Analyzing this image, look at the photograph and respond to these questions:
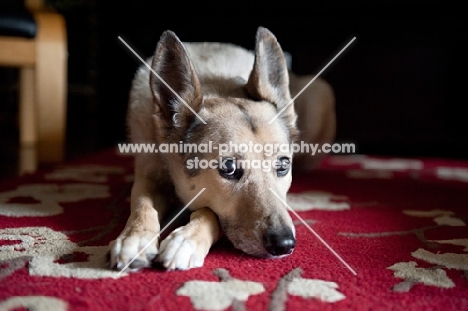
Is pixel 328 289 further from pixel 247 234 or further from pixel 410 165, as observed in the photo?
pixel 410 165

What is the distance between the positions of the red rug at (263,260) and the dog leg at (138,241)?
0.03 metres

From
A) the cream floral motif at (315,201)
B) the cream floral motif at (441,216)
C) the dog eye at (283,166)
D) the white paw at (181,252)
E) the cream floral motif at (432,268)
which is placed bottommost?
the cream floral motif at (315,201)

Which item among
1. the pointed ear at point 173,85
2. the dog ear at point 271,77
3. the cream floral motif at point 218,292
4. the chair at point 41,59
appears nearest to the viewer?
the cream floral motif at point 218,292

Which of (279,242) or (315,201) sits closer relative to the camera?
(279,242)

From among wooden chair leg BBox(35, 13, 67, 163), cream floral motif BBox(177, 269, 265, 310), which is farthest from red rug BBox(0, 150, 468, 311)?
Result: wooden chair leg BBox(35, 13, 67, 163)

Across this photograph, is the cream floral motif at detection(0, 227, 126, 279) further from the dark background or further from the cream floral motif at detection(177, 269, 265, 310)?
the dark background

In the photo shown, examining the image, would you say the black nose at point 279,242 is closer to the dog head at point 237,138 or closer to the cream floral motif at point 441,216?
the dog head at point 237,138

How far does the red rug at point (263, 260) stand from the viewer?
979mm

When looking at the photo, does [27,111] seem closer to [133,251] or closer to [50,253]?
[50,253]

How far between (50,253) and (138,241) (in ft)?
0.79

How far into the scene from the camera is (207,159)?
4.74ft

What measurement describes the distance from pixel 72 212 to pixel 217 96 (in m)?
0.65

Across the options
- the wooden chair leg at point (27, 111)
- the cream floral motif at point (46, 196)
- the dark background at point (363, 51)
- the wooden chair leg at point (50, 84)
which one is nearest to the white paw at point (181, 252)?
the cream floral motif at point (46, 196)

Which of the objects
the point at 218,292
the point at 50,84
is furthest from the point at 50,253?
the point at 50,84
